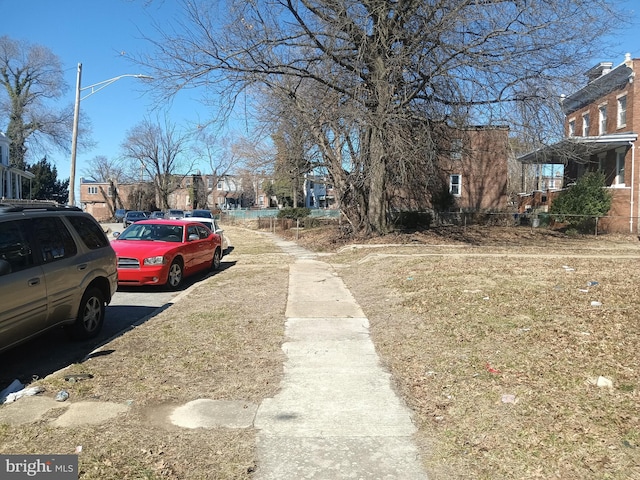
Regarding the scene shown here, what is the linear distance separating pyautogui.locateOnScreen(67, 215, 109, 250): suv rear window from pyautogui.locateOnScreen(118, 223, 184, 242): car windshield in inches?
175

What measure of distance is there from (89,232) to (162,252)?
3625 mm

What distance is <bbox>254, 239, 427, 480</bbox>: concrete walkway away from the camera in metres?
3.49

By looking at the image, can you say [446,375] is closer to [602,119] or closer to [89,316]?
[89,316]

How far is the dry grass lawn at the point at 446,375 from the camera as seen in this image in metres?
3.52

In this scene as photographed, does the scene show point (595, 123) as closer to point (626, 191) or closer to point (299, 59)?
point (626, 191)

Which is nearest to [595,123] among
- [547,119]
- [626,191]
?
[626,191]

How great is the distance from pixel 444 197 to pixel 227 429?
1182 inches

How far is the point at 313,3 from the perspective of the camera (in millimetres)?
16719

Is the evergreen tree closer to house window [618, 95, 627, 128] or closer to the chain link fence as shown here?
the chain link fence

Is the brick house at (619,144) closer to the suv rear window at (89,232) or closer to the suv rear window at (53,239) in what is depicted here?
the suv rear window at (89,232)

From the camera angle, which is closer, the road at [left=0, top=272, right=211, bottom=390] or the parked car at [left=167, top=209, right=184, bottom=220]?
the road at [left=0, top=272, right=211, bottom=390]

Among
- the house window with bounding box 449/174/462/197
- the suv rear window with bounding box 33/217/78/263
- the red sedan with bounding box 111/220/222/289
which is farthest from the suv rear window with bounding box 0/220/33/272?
the house window with bounding box 449/174/462/197

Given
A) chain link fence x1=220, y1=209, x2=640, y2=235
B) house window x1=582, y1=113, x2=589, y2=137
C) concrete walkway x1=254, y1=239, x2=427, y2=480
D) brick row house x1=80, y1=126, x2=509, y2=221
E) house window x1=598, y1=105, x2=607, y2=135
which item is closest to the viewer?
concrete walkway x1=254, y1=239, x2=427, y2=480

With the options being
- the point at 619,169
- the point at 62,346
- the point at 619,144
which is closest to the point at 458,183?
the point at 619,169
